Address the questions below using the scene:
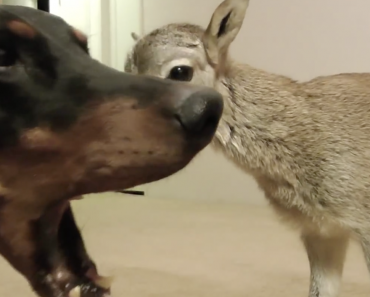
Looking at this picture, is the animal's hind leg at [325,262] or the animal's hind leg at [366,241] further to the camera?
the animal's hind leg at [325,262]

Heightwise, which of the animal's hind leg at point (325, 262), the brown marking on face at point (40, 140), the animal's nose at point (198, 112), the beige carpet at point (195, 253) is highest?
the animal's nose at point (198, 112)

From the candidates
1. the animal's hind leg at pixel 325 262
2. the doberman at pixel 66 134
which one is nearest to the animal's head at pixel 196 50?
the animal's hind leg at pixel 325 262

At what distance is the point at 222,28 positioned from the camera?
60.3 inches

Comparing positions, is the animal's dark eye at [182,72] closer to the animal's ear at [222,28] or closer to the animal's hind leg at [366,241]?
the animal's ear at [222,28]

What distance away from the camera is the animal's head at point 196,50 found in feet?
4.92

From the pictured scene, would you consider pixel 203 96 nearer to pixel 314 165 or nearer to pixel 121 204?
pixel 314 165

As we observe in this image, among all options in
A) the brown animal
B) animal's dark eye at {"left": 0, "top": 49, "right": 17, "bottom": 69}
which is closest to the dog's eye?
animal's dark eye at {"left": 0, "top": 49, "right": 17, "bottom": 69}

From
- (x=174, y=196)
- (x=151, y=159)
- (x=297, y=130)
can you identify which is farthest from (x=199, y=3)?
(x=151, y=159)

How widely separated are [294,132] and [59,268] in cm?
75

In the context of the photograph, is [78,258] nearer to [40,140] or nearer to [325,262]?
[40,140]

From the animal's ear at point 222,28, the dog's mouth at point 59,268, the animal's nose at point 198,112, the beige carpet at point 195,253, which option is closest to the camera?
the animal's nose at point 198,112

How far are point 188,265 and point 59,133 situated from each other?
1.31 metres

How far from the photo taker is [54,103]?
29.9 inches

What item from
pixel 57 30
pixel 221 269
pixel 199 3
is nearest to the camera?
pixel 57 30
